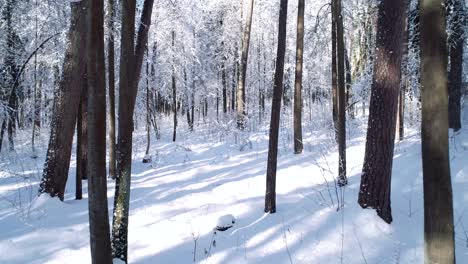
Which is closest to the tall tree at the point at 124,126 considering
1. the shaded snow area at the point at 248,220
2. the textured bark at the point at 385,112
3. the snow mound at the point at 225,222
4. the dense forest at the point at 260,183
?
the dense forest at the point at 260,183

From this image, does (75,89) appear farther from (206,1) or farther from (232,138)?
(206,1)

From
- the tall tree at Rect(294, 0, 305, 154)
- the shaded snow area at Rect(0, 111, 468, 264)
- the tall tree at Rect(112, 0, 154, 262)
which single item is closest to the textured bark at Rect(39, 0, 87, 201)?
the shaded snow area at Rect(0, 111, 468, 264)

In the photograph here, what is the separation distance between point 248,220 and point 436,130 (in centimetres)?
353

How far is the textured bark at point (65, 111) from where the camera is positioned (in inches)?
281

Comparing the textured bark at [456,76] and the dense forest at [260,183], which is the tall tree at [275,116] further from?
the textured bark at [456,76]

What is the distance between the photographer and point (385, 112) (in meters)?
5.57

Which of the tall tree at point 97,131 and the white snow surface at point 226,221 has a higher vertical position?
the tall tree at point 97,131

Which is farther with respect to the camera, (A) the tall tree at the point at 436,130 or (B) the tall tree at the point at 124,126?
(B) the tall tree at the point at 124,126

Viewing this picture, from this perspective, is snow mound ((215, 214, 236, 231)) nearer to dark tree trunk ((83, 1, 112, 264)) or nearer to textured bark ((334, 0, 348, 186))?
dark tree trunk ((83, 1, 112, 264))

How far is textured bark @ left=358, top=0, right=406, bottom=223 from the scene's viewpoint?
553cm

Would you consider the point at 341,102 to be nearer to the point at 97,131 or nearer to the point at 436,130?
the point at 436,130

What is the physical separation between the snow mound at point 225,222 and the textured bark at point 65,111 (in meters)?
3.53

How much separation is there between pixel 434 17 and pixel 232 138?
13120 millimetres

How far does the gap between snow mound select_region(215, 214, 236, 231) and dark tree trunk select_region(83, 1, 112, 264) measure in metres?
2.11
